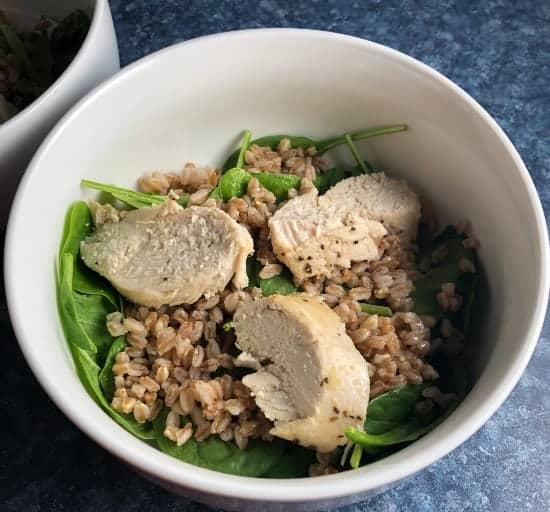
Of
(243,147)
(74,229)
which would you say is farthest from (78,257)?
(243,147)

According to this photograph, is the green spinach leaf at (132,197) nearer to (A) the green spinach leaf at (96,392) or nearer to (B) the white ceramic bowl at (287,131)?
(B) the white ceramic bowl at (287,131)

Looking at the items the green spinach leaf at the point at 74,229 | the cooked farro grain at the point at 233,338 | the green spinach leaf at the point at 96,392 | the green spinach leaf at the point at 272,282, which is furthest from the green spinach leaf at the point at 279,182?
the green spinach leaf at the point at 96,392

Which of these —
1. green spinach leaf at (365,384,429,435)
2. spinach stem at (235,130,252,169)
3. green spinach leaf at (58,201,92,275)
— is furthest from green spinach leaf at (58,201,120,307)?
green spinach leaf at (365,384,429,435)

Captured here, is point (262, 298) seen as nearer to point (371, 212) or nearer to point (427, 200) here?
point (371, 212)

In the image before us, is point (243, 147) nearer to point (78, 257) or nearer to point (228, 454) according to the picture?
point (78, 257)

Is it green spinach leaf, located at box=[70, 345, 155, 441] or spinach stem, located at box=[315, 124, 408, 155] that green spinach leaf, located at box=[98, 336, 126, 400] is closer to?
green spinach leaf, located at box=[70, 345, 155, 441]
